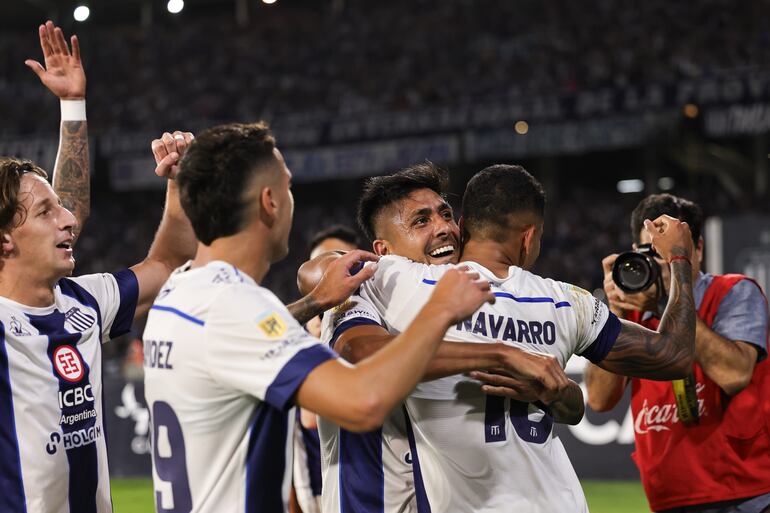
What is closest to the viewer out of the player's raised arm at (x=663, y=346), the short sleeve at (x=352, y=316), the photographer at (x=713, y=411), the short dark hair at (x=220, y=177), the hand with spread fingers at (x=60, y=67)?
the short dark hair at (x=220, y=177)

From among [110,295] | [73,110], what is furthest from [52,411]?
[73,110]

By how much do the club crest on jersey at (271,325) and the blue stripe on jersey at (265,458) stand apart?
26 centimetres

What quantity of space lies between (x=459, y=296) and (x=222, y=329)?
63 cm

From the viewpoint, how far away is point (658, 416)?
420cm

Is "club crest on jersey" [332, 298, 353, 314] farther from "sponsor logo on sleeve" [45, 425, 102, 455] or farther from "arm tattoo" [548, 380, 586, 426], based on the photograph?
"sponsor logo on sleeve" [45, 425, 102, 455]

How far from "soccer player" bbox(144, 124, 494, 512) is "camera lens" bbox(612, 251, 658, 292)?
53.1 inches

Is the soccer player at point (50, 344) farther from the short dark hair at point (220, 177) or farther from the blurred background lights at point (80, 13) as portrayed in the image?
the blurred background lights at point (80, 13)

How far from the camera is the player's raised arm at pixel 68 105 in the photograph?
4.10 m

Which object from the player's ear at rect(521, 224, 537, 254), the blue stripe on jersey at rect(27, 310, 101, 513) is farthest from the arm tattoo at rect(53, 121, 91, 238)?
the player's ear at rect(521, 224, 537, 254)

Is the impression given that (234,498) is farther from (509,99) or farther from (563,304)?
(509,99)

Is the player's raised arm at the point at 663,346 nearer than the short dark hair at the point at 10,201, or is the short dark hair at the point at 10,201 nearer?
the player's raised arm at the point at 663,346

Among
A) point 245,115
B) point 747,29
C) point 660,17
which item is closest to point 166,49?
point 245,115

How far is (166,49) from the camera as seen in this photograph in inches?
1073

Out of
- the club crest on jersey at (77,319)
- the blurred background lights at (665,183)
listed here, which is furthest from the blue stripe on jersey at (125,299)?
the blurred background lights at (665,183)
